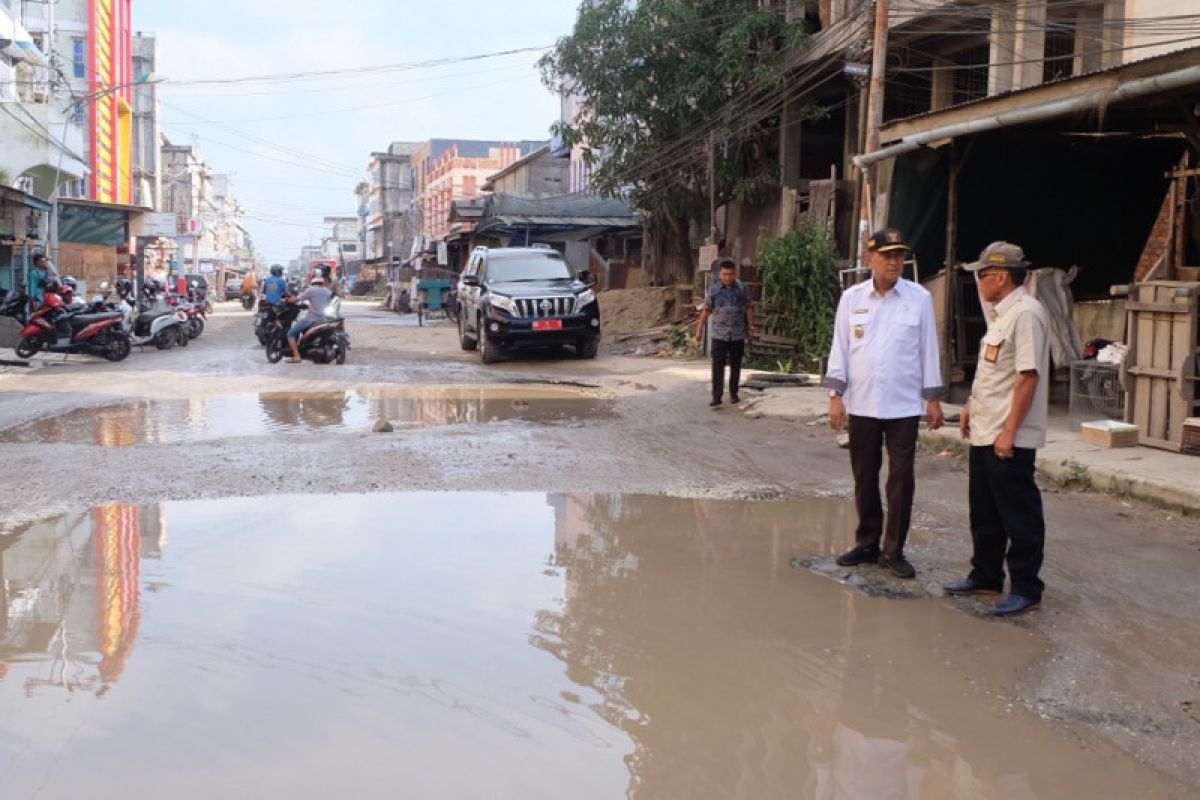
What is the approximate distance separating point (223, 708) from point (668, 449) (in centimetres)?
622

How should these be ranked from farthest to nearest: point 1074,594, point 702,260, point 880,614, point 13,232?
1. point 13,232
2. point 702,260
3. point 1074,594
4. point 880,614

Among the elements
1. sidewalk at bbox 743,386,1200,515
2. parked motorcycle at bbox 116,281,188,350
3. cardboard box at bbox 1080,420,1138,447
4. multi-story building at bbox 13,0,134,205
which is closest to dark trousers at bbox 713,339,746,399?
sidewalk at bbox 743,386,1200,515

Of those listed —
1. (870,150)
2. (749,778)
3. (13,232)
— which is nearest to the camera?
(749,778)

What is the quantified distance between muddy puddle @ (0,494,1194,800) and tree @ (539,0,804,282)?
16.5 m

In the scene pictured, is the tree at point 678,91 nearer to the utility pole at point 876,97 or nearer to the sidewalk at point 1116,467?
the utility pole at point 876,97

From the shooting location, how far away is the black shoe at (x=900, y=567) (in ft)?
18.0

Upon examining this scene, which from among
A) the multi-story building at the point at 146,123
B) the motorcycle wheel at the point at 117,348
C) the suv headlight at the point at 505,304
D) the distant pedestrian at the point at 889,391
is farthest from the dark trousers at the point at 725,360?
the multi-story building at the point at 146,123

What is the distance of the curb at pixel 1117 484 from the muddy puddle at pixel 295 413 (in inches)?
196

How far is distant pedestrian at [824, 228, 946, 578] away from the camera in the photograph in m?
5.58

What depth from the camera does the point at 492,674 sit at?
13.4 ft

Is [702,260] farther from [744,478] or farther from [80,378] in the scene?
[744,478]

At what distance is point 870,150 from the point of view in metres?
13.7

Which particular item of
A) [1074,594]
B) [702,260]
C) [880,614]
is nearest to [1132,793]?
[880,614]

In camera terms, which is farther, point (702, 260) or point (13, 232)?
point (13, 232)
